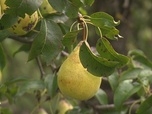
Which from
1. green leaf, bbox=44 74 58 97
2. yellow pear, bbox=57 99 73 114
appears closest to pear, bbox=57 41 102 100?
green leaf, bbox=44 74 58 97

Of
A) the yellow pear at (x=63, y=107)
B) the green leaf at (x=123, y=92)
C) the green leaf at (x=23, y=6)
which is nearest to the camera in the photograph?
the green leaf at (x=23, y=6)

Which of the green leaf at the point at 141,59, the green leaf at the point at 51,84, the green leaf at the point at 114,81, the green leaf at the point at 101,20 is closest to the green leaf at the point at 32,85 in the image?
the green leaf at the point at 51,84

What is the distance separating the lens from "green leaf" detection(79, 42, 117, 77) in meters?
1.07

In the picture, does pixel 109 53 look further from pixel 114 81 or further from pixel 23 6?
pixel 114 81

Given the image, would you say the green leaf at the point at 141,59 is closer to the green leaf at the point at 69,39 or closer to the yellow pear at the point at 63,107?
the yellow pear at the point at 63,107

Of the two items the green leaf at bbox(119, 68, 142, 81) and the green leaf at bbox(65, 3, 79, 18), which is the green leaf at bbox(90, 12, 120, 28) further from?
the green leaf at bbox(119, 68, 142, 81)

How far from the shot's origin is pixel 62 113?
154cm

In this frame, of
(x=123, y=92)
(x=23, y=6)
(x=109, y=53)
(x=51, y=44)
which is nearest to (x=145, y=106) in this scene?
(x=123, y=92)

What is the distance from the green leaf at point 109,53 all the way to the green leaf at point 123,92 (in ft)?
1.07

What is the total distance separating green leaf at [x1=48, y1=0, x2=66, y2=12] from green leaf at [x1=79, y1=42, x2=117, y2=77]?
5.2 inches

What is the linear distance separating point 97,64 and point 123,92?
364 mm

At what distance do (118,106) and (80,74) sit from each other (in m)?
0.38

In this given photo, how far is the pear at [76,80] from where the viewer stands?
108cm

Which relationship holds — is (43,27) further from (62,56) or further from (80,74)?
(62,56)
